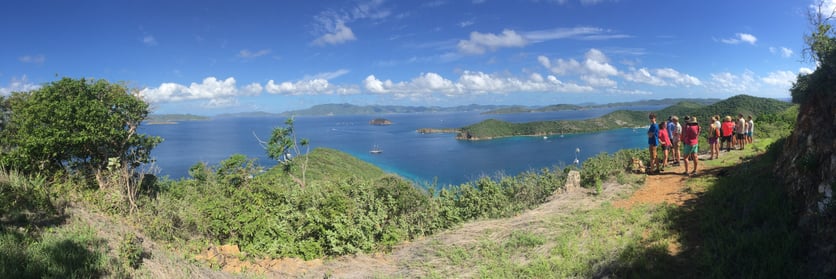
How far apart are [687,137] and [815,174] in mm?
4367

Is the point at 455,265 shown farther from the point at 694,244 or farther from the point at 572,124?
the point at 572,124

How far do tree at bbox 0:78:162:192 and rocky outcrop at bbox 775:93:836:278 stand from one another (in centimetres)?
1527

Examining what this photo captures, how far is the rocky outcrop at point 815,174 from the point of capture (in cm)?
339

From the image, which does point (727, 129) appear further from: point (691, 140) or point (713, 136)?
point (691, 140)

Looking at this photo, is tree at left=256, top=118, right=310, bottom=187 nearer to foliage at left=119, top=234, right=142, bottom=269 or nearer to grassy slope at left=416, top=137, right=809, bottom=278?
foliage at left=119, top=234, right=142, bottom=269

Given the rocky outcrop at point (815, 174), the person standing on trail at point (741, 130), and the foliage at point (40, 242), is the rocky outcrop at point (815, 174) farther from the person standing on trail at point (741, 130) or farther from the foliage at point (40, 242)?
the foliage at point (40, 242)

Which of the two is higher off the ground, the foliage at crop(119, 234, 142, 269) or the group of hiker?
the group of hiker

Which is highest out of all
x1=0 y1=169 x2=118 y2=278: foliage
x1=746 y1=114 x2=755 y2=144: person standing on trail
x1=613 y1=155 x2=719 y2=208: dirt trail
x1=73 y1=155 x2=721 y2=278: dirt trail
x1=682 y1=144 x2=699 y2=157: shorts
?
x1=746 y1=114 x2=755 y2=144: person standing on trail

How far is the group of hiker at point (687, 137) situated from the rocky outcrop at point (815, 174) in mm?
2190

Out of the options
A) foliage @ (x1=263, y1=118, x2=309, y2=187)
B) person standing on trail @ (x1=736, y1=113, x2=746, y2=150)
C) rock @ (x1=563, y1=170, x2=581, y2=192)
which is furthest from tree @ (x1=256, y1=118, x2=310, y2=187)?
person standing on trail @ (x1=736, y1=113, x2=746, y2=150)

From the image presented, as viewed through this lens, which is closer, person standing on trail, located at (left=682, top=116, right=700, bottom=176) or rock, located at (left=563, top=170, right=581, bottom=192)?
person standing on trail, located at (left=682, top=116, right=700, bottom=176)

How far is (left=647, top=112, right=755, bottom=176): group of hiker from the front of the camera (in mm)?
8242

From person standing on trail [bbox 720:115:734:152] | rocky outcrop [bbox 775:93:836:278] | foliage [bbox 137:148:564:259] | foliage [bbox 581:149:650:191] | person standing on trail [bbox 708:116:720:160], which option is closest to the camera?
rocky outcrop [bbox 775:93:836:278]

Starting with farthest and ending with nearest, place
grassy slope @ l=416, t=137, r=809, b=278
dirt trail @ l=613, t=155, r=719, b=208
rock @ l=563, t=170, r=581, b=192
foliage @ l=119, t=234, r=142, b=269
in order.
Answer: rock @ l=563, t=170, r=581, b=192 → dirt trail @ l=613, t=155, r=719, b=208 → foliage @ l=119, t=234, r=142, b=269 → grassy slope @ l=416, t=137, r=809, b=278
